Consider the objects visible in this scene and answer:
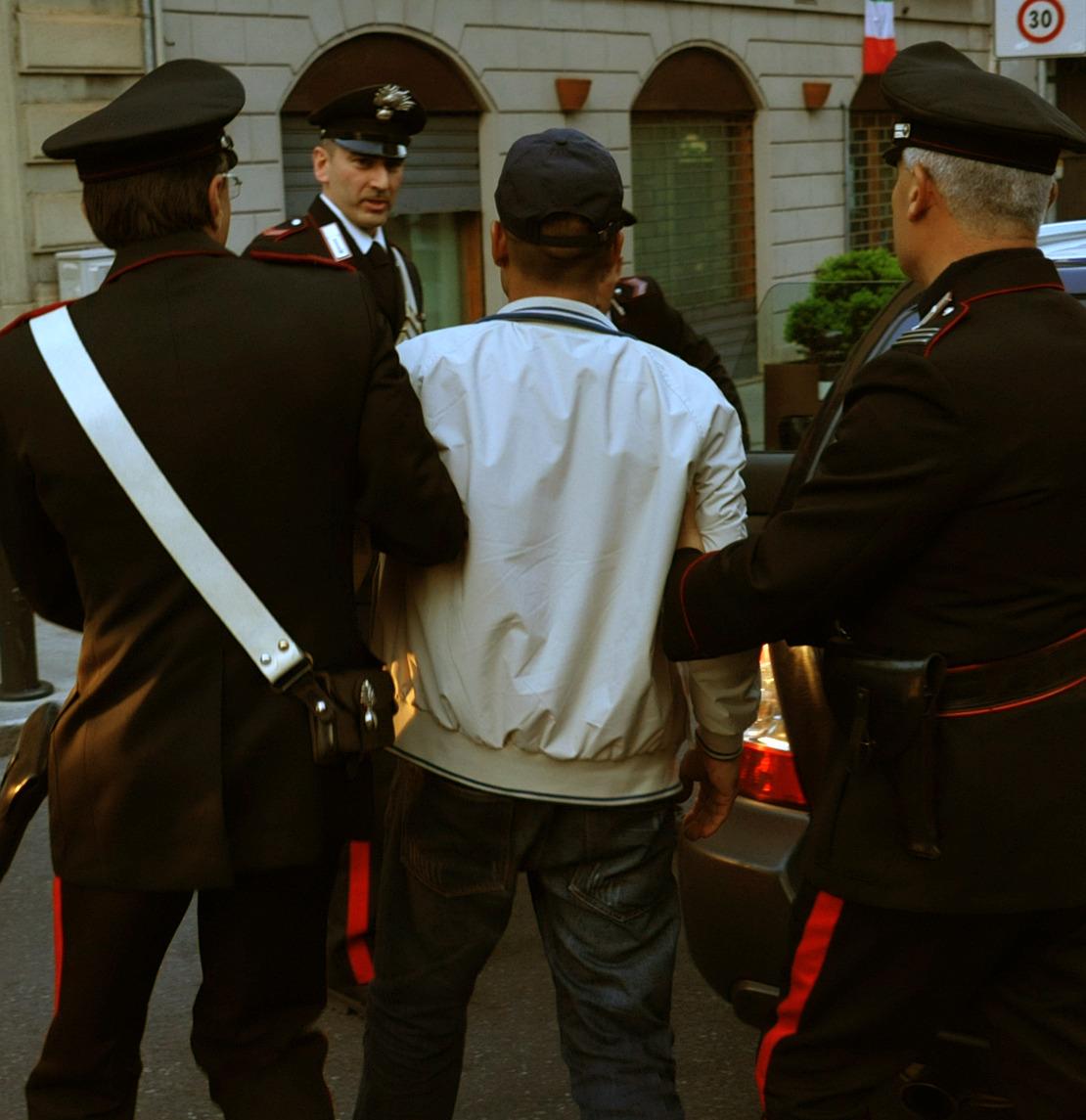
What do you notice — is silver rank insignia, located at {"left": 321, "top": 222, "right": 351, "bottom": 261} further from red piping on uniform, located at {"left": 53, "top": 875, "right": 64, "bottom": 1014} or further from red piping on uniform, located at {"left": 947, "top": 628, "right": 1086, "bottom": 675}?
red piping on uniform, located at {"left": 947, "top": 628, "right": 1086, "bottom": 675}

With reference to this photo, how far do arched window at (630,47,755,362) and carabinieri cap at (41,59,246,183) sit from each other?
12.5m

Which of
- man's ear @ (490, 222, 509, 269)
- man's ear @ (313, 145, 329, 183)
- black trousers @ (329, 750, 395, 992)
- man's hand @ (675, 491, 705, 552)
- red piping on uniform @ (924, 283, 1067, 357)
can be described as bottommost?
black trousers @ (329, 750, 395, 992)

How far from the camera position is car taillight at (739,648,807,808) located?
3205 millimetres

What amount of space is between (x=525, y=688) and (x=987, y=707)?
2.10 ft

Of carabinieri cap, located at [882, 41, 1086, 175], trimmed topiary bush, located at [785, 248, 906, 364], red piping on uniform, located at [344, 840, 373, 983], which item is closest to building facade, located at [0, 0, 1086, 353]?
trimmed topiary bush, located at [785, 248, 906, 364]

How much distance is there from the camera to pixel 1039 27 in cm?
1457

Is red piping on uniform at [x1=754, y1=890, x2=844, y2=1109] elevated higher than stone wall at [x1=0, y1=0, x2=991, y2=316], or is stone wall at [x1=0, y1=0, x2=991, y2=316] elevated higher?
stone wall at [x1=0, y1=0, x2=991, y2=316]

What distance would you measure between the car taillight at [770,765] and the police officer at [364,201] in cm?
170

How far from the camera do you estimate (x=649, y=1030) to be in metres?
2.74

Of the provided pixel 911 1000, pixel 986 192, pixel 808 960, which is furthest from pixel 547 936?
pixel 986 192

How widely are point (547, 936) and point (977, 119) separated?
1.33m

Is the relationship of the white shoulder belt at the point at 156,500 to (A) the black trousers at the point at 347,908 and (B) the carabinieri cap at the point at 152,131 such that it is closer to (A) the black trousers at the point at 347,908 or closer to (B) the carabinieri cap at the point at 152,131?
(B) the carabinieri cap at the point at 152,131

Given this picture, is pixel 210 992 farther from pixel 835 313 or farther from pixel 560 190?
pixel 835 313

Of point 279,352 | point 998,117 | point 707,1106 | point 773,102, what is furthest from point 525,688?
point 773,102
